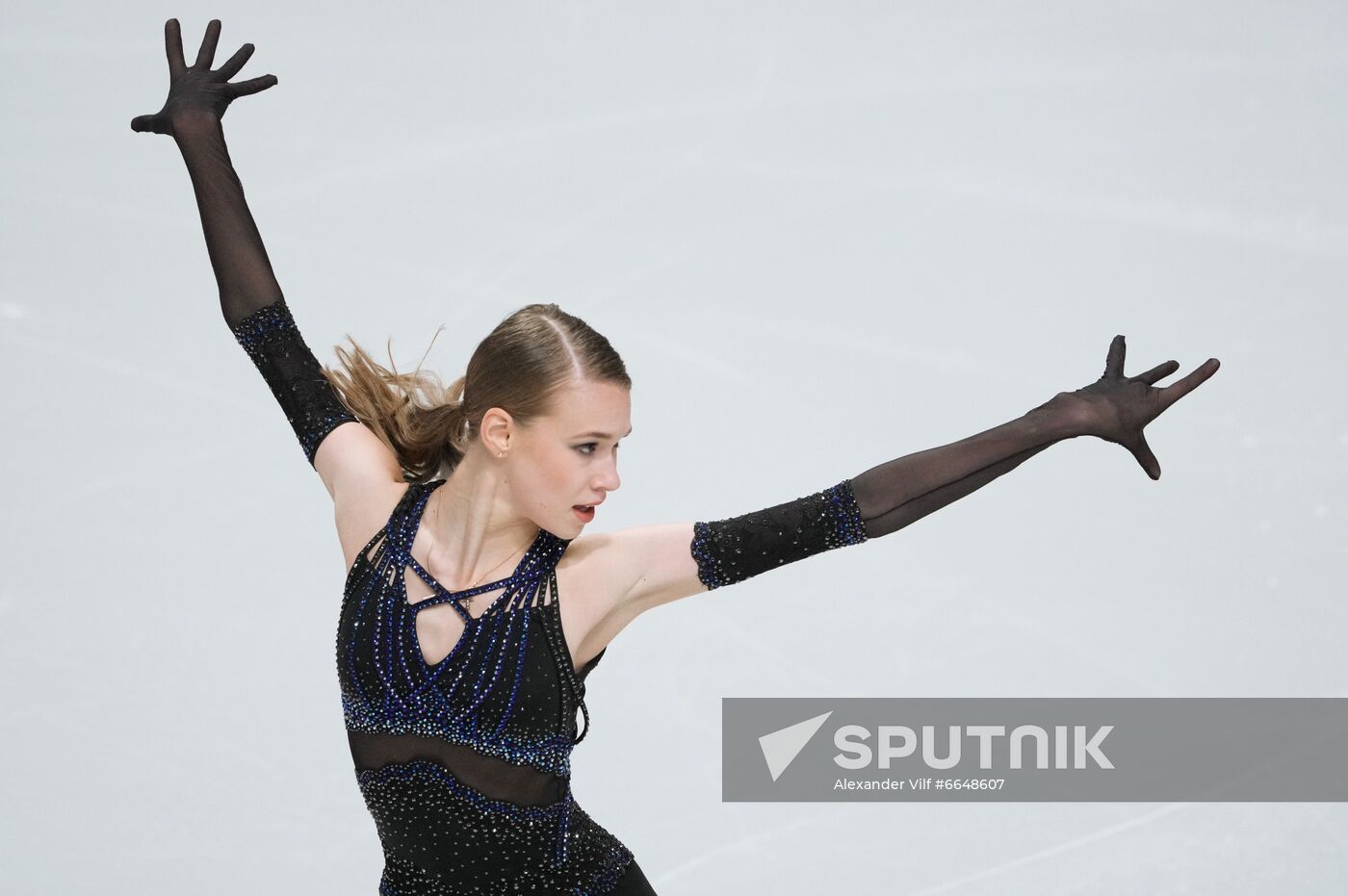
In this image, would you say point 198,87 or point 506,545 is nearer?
point 506,545

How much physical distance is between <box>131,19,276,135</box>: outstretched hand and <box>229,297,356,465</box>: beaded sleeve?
38 cm

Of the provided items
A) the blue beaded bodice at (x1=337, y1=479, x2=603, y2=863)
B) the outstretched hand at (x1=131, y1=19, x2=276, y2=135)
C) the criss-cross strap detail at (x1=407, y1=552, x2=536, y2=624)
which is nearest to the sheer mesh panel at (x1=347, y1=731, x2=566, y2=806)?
the blue beaded bodice at (x1=337, y1=479, x2=603, y2=863)

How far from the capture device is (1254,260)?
17.7 feet

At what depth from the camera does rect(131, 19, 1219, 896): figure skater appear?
8.34ft

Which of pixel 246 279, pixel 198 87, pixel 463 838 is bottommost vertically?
pixel 463 838

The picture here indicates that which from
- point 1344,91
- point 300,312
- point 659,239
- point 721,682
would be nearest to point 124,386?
point 300,312

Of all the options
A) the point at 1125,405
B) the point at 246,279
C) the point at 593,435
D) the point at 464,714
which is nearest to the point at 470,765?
the point at 464,714

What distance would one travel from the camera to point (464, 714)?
2598mm

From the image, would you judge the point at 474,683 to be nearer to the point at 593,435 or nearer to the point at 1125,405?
the point at 593,435

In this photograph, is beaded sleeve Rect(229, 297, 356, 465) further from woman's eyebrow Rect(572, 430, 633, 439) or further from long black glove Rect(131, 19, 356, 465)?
woman's eyebrow Rect(572, 430, 633, 439)

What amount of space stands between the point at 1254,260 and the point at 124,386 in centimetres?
366

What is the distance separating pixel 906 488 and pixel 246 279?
116 centimetres

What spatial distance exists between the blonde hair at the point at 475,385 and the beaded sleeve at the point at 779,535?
11.3 inches

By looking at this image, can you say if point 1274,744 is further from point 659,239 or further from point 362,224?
point 362,224
